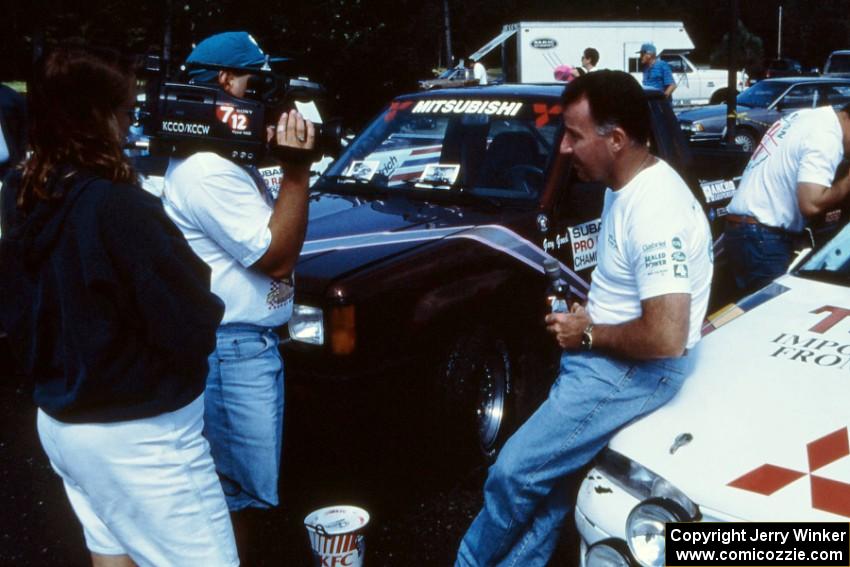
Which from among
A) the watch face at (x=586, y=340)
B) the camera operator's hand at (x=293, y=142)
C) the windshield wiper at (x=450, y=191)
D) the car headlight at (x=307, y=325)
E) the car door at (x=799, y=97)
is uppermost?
the camera operator's hand at (x=293, y=142)

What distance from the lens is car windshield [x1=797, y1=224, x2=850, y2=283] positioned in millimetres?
3418

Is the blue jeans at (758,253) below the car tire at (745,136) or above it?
above

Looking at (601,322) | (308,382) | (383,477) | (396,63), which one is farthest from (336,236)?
(396,63)

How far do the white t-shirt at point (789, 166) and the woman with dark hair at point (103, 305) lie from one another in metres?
3.11

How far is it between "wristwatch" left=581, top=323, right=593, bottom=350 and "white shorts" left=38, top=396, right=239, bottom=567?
1093 mm

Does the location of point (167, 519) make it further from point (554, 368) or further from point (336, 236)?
point (554, 368)

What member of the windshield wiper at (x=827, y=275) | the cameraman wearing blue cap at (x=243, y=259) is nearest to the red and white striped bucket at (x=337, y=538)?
the cameraman wearing blue cap at (x=243, y=259)

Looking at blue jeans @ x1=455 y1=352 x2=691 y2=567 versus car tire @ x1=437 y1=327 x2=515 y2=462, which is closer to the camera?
blue jeans @ x1=455 y1=352 x2=691 y2=567

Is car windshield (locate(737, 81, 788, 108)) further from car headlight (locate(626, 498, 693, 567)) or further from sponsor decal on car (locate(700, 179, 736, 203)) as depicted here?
car headlight (locate(626, 498, 693, 567))

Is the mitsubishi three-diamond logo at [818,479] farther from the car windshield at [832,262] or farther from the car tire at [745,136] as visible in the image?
the car tire at [745,136]

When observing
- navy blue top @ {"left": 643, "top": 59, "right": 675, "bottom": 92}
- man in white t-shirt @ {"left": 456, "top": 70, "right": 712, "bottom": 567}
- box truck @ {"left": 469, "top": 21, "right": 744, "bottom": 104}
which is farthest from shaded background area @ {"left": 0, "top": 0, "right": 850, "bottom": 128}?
box truck @ {"left": 469, "top": 21, "right": 744, "bottom": 104}

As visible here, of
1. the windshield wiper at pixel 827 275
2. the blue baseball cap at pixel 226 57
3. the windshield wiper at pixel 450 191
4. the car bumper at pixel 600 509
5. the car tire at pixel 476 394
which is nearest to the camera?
the car bumper at pixel 600 509

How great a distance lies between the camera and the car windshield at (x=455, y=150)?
4.77 meters

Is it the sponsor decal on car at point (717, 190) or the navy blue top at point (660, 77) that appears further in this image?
the navy blue top at point (660, 77)
